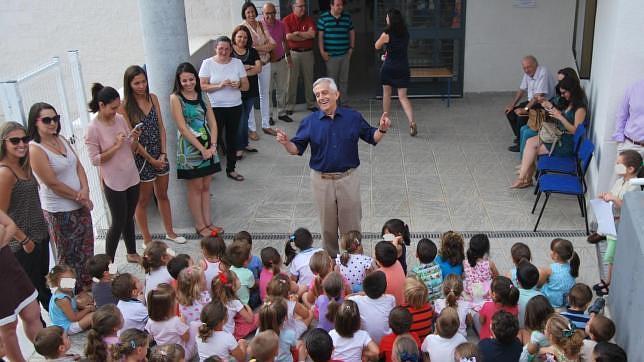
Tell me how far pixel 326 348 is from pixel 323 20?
256 inches

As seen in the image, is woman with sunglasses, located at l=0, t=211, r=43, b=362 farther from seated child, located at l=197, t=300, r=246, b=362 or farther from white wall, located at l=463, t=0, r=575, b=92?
white wall, located at l=463, t=0, r=575, b=92

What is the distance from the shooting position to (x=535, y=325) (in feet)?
14.1

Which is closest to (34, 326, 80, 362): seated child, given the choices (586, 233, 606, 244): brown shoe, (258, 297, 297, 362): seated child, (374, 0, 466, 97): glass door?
(258, 297, 297, 362): seated child

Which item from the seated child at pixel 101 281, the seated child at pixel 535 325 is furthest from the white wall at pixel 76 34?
the seated child at pixel 535 325

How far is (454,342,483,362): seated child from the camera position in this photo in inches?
152

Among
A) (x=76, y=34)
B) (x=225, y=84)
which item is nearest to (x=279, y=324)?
(x=225, y=84)

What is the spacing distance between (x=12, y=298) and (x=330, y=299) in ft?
6.44

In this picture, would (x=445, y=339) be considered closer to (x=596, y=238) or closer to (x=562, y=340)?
(x=562, y=340)

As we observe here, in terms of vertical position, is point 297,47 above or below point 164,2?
below

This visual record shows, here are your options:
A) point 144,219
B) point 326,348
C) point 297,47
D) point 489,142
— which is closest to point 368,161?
point 489,142

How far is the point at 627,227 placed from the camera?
4.61 m

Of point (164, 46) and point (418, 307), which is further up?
point (164, 46)

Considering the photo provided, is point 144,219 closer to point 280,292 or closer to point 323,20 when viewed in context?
point 280,292

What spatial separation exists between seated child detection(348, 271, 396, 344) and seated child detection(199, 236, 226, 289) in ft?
3.49
